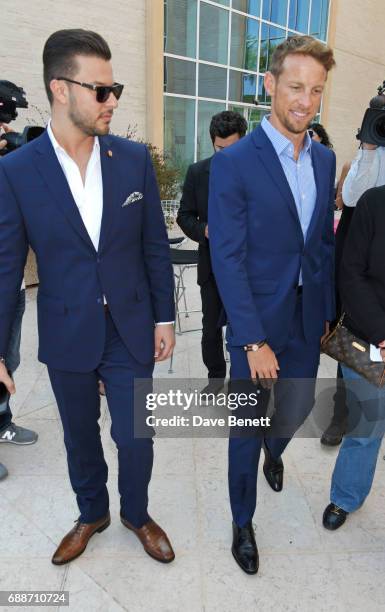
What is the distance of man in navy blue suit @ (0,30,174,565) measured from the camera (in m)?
1.70

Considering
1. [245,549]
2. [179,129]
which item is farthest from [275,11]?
[245,549]

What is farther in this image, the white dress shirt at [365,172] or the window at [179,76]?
the window at [179,76]

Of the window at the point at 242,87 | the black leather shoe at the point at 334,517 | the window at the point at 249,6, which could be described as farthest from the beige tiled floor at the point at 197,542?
the window at the point at 249,6

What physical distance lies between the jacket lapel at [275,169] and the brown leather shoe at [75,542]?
163cm

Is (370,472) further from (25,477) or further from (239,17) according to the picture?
(239,17)

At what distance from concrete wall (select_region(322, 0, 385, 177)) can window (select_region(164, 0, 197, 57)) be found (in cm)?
777

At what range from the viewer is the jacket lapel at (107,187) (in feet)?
5.87

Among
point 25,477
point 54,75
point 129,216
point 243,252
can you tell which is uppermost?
point 54,75

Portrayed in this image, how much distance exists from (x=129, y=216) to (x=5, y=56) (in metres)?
9.46

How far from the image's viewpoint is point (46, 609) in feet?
6.38

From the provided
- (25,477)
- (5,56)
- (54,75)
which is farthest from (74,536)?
(5,56)

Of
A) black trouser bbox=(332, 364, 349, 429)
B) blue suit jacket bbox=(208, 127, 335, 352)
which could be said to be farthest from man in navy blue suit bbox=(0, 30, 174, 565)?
black trouser bbox=(332, 364, 349, 429)

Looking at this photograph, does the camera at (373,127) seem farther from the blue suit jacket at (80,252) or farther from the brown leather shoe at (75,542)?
the brown leather shoe at (75,542)

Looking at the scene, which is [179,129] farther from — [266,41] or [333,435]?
[333,435]
